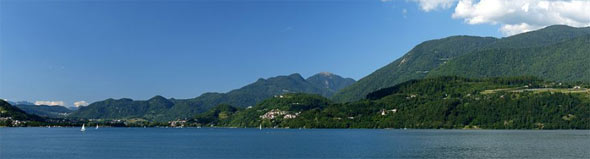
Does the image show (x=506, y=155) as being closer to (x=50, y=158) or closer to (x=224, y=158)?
(x=224, y=158)

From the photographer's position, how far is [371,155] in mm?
112625

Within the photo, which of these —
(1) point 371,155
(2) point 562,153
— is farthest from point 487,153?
(1) point 371,155

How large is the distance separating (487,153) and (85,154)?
276 ft

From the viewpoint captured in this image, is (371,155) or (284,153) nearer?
(371,155)

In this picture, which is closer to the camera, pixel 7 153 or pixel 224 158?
pixel 224 158

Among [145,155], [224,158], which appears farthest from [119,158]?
[224,158]

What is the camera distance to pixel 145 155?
11531cm

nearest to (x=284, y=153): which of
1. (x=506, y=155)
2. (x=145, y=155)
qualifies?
(x=145, y=155)

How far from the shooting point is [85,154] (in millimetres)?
117875

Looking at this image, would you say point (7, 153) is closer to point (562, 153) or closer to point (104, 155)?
point (104, 155)

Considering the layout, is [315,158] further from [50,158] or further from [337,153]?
[50,158]

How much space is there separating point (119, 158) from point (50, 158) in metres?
13.4

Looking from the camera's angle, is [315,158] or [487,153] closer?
[315,158]

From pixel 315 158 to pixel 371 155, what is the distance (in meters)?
12.6
